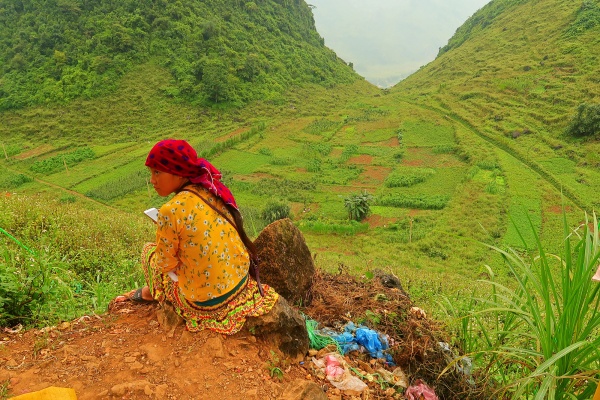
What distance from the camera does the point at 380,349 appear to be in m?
2.74

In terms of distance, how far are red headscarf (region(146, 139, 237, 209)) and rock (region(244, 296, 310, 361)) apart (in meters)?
0.89

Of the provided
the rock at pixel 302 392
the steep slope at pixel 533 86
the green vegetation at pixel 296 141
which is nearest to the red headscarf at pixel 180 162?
the rock at pixel 302 392

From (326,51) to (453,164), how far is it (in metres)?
42.9

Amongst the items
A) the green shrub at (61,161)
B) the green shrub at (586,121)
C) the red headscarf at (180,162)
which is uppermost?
the green shrub at (586,121)

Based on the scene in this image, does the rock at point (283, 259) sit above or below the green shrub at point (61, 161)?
above

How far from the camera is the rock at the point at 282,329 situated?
2.42 meters

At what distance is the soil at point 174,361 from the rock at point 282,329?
0.16 ft

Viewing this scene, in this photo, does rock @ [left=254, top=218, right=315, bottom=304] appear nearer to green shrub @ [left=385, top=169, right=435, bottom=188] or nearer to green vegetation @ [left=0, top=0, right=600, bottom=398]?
green vegetation @ [left=0, top=0, right=600, bottom=398]

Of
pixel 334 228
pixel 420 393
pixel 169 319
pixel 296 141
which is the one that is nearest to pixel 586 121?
pixel 334 228

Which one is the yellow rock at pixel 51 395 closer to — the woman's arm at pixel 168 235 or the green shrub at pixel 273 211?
the woman's arm at pixel 168 235

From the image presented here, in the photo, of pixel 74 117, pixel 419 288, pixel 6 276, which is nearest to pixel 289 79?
pixel 74 117

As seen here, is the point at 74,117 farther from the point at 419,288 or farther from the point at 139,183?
the point at 419,288

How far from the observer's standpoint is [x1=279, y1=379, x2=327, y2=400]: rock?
1.99m

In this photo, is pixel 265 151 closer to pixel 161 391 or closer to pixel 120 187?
pixel 120 187
